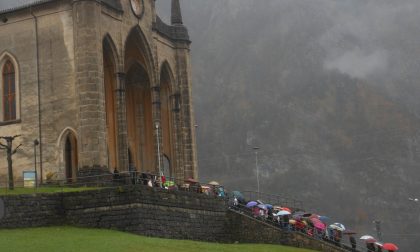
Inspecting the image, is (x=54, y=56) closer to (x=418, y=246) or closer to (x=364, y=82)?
(x=418, y=246)

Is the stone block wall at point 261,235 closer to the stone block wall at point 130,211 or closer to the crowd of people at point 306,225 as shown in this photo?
the crowd of people at point 306,225

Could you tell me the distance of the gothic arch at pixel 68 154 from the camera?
46469 mm

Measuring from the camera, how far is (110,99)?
52469mm

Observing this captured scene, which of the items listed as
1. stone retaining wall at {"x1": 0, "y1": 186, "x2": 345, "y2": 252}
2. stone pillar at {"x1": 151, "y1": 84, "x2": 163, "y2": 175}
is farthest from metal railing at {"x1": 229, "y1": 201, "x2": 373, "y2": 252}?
stone pillar at {"x1": 151, "y1": 84, "x2": 163, "y2": 175}

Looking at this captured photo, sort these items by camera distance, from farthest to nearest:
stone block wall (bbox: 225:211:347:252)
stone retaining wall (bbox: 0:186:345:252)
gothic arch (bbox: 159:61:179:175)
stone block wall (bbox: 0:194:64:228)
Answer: gothic arch (bbox: 159:61:179:175) → stone block wall (bbox: 225:211:347:252) → stone retaining wall (bbox: 0:186:345:252) → stone block wall (bbox: 0:194:64:228)

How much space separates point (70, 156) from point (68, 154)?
0.19 m

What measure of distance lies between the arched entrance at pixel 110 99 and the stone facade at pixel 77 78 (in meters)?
0.07

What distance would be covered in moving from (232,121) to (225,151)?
6679 millimetres

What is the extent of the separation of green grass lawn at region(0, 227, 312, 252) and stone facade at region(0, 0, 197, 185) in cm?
1109

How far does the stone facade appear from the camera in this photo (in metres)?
45.6

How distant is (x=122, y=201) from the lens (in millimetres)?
36188

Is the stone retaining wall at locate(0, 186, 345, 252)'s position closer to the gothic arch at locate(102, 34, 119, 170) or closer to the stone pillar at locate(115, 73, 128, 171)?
the stone pillar at locate(115, 73, 128, 171)

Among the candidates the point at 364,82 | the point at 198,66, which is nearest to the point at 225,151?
the point at 198,66

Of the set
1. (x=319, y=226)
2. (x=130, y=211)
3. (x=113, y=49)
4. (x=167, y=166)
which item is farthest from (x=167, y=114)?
(x=130, y=211)
